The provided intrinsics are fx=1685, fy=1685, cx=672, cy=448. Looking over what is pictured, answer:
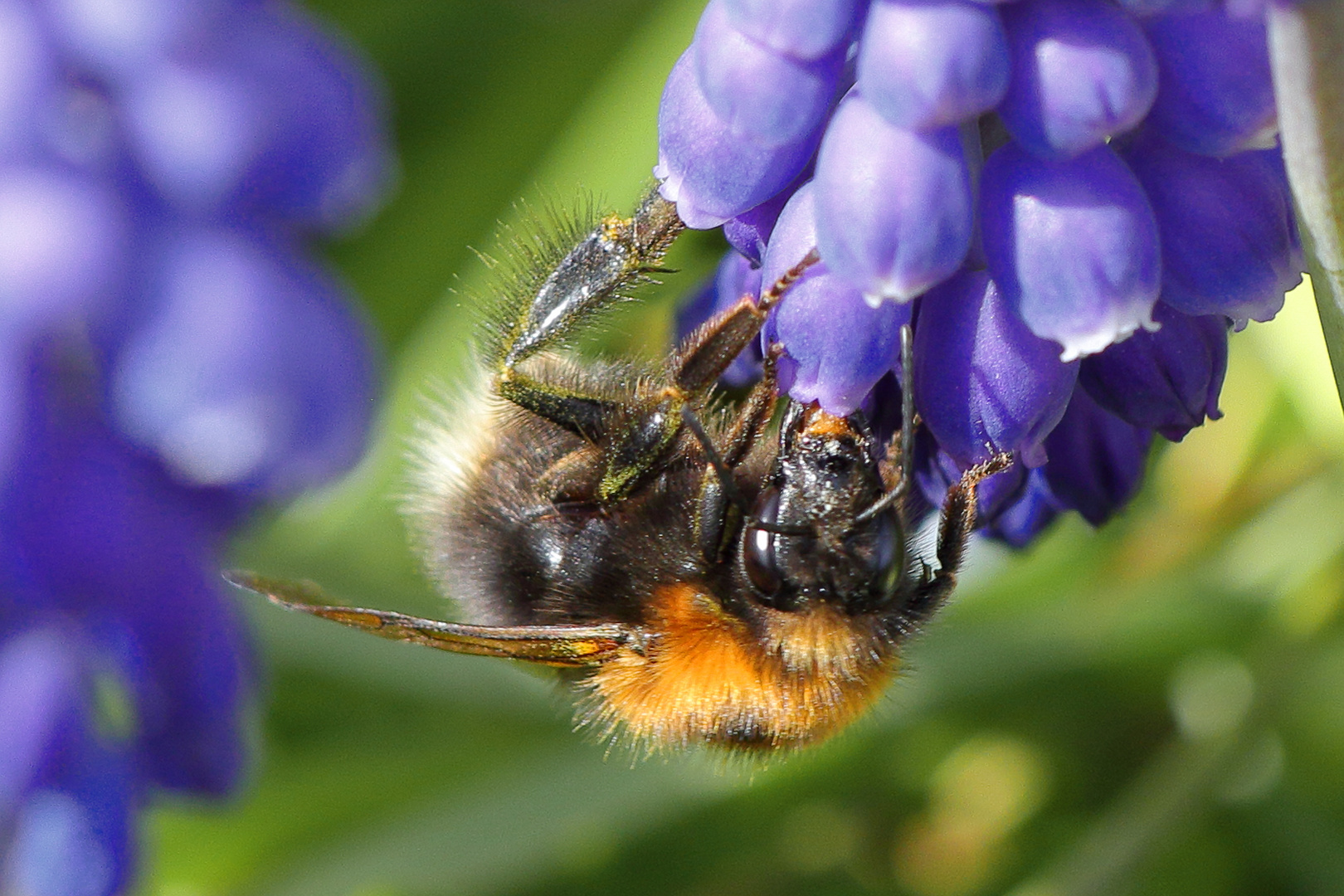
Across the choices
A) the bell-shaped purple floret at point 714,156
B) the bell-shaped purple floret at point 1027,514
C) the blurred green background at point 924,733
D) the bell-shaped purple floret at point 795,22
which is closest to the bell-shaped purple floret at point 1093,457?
the bell-shaped purple floret at point 1027,514

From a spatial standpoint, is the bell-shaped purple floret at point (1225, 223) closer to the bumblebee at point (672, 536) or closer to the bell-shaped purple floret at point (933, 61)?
the bell-shaped purple floret at point (933, 61)

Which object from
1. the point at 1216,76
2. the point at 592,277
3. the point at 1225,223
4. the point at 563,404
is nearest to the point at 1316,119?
the point at 1216,76

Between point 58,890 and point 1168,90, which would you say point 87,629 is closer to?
point 58,890

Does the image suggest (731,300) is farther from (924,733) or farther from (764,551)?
(924,733)

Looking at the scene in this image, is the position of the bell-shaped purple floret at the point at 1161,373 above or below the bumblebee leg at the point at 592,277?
above

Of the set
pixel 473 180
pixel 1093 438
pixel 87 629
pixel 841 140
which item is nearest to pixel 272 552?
pixel 87 629

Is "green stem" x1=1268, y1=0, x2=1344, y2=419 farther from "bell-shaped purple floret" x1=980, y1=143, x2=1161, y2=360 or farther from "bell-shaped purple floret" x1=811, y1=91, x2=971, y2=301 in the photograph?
"bell-shaped purple floret" x1=811, y1=91, x2=971, y2=301
